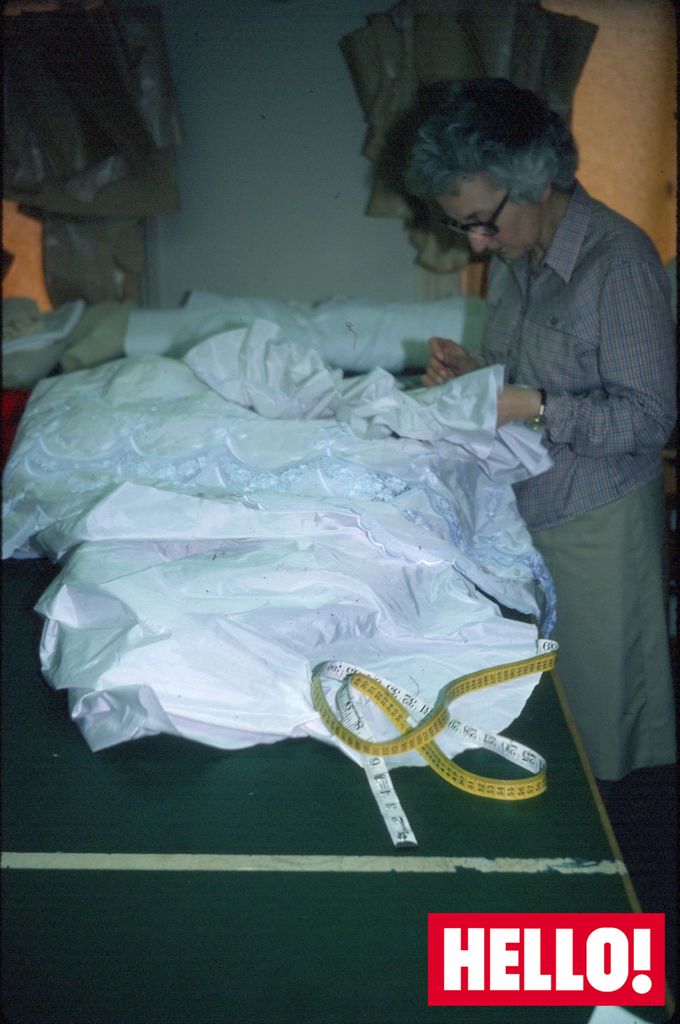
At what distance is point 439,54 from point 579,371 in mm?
1027

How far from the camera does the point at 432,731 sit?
0.82 metres

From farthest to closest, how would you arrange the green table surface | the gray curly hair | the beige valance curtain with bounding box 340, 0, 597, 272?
the beige valance curtain with bounding box 340, 0, 597, 272 → the gray curly hair → the green table surface

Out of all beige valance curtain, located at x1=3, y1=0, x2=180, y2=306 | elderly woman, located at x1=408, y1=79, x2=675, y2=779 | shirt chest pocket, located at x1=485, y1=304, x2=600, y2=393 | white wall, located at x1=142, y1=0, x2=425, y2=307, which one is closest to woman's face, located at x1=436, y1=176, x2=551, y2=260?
elderly woman, located at x1=408, y1=79, x2=675, y2=779

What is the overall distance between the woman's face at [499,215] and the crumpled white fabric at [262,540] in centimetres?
24

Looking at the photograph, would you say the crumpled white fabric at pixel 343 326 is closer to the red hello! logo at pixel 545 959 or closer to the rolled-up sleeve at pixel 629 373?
the rolled-up sleeve at pixel 629 373

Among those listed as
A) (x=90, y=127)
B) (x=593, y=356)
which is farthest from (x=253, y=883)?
(x=90, y=127)

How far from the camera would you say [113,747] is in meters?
0.86

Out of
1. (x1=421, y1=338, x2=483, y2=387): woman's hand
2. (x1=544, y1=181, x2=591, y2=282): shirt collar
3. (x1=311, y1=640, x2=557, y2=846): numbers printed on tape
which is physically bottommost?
(x1=311, y1=640, x2=557, y2=846): numbers printed on tape

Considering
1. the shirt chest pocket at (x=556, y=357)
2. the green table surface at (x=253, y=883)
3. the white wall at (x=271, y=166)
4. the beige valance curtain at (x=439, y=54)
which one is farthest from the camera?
the beige valance curtain at (x=439, y=54)

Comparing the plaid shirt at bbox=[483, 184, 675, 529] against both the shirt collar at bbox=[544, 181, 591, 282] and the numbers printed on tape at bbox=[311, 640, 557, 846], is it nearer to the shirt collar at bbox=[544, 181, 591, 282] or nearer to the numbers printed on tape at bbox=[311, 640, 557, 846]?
the shirt collar at bbox=[544, 181, 591, 282]

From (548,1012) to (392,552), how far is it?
1.62 feet

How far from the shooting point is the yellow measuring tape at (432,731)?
0.80 metres

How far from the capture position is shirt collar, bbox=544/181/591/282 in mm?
1231

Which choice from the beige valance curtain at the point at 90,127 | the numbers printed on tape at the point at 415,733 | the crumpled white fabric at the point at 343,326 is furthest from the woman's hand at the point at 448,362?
the beige valance curtain at the point at 90,127
